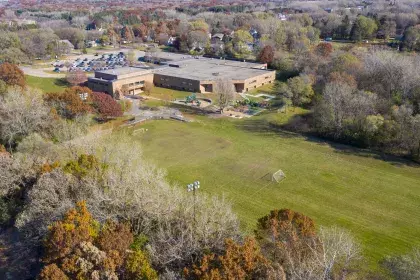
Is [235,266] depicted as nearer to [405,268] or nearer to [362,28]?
[405,268]

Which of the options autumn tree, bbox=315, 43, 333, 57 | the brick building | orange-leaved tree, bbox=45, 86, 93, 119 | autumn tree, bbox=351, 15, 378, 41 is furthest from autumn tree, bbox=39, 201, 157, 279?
autumn tree, bbox=351, 15, 378, 41

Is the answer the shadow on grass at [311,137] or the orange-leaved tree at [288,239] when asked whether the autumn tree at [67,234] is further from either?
the shadow on grass at [311,137]

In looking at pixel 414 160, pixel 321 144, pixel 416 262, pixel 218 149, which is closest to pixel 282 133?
pixel 321 144

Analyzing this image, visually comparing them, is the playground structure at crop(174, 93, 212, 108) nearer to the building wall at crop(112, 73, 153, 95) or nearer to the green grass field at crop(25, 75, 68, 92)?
the building wall at crop(112, 73, 153, 95)

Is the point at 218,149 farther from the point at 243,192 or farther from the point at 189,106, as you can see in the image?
the point at 189,106

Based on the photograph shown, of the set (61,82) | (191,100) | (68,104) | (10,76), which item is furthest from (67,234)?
(61,82)

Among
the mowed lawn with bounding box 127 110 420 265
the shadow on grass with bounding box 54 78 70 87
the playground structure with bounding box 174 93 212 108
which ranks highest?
the shadow on grass with bounding box 54 78 70 87

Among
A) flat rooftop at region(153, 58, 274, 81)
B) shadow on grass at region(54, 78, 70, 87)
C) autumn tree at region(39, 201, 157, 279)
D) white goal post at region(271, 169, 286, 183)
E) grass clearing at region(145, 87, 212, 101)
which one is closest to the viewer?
autumn tree at region(39, 201, 157, 279)
